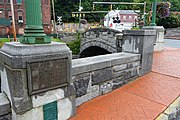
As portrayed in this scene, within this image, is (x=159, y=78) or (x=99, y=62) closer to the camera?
(x=99, y=62)

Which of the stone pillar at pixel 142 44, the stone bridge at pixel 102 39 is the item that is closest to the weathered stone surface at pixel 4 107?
the stone pillar at pixel 142 44

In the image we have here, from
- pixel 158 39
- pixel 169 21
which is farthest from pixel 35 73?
pixel 169 21

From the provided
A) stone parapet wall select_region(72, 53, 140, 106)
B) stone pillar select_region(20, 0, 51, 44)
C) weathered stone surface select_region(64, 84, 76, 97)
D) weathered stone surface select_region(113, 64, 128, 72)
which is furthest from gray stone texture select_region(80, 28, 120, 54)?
stone pillar select_region(20, 0, 51, 44)

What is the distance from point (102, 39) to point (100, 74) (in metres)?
7.31

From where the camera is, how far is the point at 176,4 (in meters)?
45.5

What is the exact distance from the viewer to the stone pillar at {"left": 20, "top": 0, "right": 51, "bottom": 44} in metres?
2.50

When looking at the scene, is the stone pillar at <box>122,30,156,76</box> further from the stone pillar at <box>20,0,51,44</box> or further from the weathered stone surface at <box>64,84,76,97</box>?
the stone pillar at <box>20,0,51,44</box>

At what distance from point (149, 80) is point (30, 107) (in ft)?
11.2

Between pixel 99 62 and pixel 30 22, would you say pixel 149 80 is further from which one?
pixel 30 22

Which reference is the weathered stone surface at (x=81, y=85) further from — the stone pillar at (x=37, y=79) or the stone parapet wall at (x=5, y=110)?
the stone parapet wall at (x=5, y=110)

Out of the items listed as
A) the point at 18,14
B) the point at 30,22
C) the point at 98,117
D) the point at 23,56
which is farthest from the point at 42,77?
the point at 18,14

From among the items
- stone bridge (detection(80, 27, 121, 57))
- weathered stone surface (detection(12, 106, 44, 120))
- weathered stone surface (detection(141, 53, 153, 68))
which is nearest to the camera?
weathered stone surface (detection(12, 106, 44, 120))

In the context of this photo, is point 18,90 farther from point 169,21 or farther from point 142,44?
point 169,21

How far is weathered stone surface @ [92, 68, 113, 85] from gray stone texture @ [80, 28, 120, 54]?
231 inches
